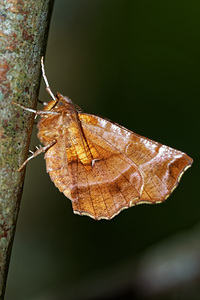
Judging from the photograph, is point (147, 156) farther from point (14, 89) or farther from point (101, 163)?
point (14, 89)

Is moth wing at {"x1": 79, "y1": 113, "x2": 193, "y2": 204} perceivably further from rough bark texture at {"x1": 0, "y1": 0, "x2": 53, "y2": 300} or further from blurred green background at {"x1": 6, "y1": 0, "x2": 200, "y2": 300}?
blurred green background at {"x1": 6, "y1": 0, "x2": 200, "y2": 300}

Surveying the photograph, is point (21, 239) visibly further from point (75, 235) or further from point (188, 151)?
point (188, 151)

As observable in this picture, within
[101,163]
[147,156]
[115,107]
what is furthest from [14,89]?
[115,107]

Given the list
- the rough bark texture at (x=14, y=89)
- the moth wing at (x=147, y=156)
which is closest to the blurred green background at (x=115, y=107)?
the moth wing at (x=147, y=156)

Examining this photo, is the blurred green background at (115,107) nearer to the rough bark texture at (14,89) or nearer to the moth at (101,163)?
the moth at (101,163)

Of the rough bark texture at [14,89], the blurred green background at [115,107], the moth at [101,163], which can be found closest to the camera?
Result: the rough bark texture at [14,89]

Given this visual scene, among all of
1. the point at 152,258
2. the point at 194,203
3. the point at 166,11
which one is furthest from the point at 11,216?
the point at 166,11

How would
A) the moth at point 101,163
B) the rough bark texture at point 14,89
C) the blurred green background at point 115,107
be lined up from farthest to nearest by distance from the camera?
the blurred green background at point 115,107, the moth at point 101,163, the rough bark texture at point 14,89
